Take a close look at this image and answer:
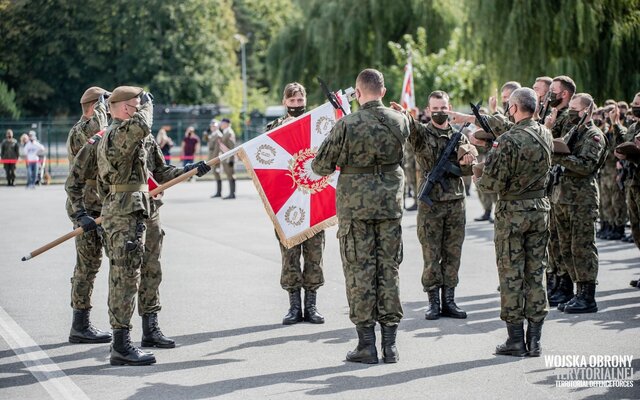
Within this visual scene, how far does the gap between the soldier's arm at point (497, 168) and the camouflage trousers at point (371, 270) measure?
31.5 inches

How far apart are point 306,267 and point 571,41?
54.2ft

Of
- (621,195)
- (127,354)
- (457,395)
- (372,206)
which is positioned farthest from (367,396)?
(621,195)

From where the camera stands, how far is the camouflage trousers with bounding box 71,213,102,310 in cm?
864

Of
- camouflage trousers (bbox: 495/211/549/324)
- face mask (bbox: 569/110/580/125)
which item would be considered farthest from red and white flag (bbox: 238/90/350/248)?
face mask (bbox: 569/110/580/125)

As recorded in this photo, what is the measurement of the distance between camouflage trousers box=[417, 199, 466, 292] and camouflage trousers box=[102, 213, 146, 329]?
2.94m

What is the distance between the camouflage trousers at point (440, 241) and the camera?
9438 millimetres

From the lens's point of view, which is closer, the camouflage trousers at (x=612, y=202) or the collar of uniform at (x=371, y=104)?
the collar of uniform at (x=371, y=104)

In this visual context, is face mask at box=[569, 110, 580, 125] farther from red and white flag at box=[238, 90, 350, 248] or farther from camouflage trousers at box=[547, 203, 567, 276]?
red and white flag at box=[238, 90, 350, 248]

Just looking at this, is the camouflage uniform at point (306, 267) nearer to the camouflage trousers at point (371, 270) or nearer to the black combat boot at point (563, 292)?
the camouflage trousers at point (371, 270)

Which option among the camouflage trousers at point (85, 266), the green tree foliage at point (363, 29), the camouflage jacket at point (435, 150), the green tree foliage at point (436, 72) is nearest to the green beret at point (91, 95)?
the camouflage trousers at point (85, 266)

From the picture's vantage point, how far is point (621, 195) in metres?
15.2

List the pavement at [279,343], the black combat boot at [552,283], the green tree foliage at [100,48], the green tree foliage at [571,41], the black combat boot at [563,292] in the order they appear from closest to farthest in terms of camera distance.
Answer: the pavement at [279,343], the black combat boot at [563,292], the black combat boot at [552,283], the green tree foliage at [571,41], the green tree foliage at [100,48]


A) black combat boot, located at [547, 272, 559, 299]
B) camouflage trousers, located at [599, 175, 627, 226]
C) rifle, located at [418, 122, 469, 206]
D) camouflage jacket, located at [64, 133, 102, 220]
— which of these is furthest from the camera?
camouflage trousers, located at [599, 175, 627, 226]

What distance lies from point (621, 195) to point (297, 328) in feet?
25.9
